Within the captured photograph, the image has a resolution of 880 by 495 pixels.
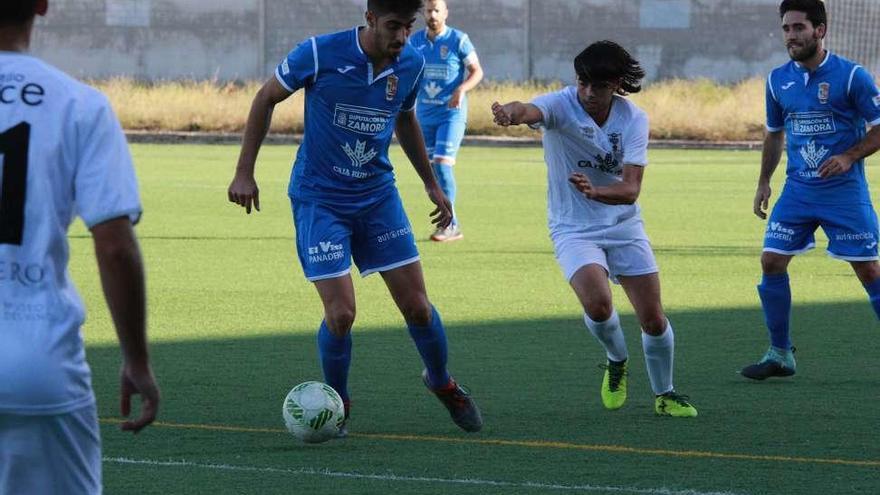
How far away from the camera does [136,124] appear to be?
39.4m

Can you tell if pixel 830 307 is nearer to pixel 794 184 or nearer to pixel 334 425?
pixel 794 184

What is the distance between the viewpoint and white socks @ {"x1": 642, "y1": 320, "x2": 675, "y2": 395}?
8.07 metres

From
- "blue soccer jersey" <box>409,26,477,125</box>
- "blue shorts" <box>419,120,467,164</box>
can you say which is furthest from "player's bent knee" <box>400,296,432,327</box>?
"blue soccer jersey" <box>409,26,477,125</box>

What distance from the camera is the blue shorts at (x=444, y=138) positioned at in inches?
647

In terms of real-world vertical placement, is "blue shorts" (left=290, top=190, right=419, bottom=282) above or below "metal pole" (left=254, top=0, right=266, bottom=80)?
above

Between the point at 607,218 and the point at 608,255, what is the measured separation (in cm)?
18

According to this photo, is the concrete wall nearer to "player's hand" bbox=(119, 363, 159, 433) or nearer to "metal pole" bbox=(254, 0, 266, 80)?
"metal pole" bbox=(254, 0, 266, 80)

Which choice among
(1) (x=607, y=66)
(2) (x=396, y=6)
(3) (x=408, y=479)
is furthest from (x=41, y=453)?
(1) (x=607, y=66)

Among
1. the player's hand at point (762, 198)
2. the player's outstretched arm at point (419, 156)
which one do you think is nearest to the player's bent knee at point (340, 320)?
the player's outstretched arm at point (419, 156)

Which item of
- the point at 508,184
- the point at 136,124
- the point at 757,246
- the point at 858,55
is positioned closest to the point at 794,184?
the point at 757,246

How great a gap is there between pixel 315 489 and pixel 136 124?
112 feet

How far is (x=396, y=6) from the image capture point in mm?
7238

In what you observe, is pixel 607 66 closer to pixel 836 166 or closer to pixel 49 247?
pixel 836 166

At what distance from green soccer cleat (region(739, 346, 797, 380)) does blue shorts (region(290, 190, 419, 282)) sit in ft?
7.63
